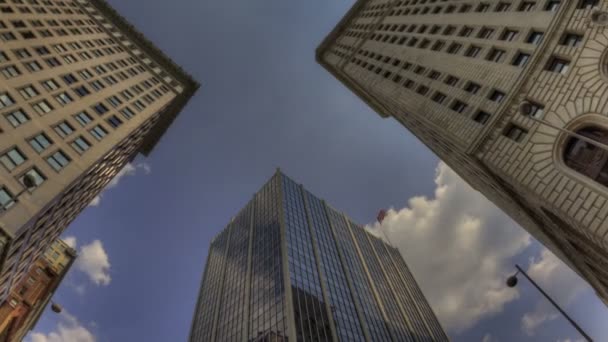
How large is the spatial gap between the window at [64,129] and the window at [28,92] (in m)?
3.65

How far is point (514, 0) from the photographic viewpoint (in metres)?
30.0

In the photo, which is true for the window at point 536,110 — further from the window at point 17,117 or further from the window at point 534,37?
the window at point 17,117

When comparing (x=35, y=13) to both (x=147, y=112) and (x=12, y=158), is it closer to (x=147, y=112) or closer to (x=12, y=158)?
(x=147, y=112)

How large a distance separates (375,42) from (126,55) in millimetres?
45061

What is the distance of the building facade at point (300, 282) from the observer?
190 feet

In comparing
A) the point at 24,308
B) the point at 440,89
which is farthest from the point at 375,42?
the point at 24,308

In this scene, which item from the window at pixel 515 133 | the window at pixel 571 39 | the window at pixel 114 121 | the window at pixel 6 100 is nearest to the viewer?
the window at pixel 571 39

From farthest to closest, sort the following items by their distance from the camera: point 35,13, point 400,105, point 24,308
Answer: point 24,308 → point 35,13 → point 400,105

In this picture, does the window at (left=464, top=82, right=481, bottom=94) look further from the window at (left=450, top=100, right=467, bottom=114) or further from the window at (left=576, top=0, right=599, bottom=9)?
the window at (left=576, top=0, right=599, bottom=9)

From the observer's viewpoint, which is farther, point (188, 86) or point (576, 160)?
point (188, 86)

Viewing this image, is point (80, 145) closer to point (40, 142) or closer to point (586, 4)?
point (40, 142)

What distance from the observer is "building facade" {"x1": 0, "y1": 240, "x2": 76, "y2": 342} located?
6438 cm

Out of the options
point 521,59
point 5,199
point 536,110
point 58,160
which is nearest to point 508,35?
point 521,59

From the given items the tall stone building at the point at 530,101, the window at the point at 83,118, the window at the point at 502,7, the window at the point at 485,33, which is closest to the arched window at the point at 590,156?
the tall stone building at the point at 530,101
